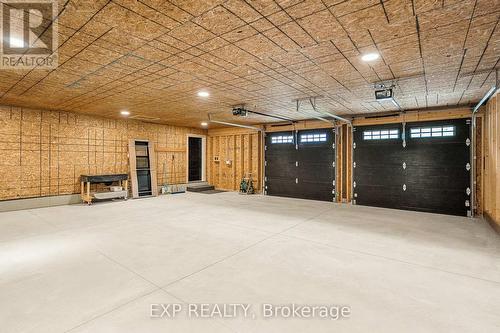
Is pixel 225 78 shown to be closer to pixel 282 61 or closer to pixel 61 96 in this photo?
pixel 282 61

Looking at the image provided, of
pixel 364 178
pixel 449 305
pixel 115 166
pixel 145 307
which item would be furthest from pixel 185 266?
pixel 115 166

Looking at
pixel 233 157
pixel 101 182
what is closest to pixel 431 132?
pixel 233 157

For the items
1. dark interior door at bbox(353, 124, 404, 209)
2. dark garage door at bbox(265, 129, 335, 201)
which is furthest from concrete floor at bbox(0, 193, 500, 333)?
dark garage door at bbox(265, 129, 335, 201)

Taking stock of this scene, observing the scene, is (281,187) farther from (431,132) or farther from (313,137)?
(431,132)

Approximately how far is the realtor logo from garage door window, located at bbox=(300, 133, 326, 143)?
7726 millimetres

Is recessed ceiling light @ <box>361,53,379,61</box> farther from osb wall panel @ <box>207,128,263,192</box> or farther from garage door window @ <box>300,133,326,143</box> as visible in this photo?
osb wall panel @ <box>207,128,263,192</box>

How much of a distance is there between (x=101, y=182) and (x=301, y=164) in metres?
7.30

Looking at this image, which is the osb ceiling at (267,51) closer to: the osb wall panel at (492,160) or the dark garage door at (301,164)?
the osb wall panel at (492,160)

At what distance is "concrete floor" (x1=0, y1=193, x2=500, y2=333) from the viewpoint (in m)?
2.21

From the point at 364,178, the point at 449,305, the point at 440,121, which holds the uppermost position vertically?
the point at 440,121

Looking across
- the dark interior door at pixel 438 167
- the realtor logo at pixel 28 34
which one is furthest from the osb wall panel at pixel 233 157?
the realtor logo at pixel 28 34

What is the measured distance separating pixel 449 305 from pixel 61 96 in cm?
806

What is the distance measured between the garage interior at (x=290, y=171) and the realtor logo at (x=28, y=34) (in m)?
0.07

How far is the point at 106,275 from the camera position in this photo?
10.0 ft
